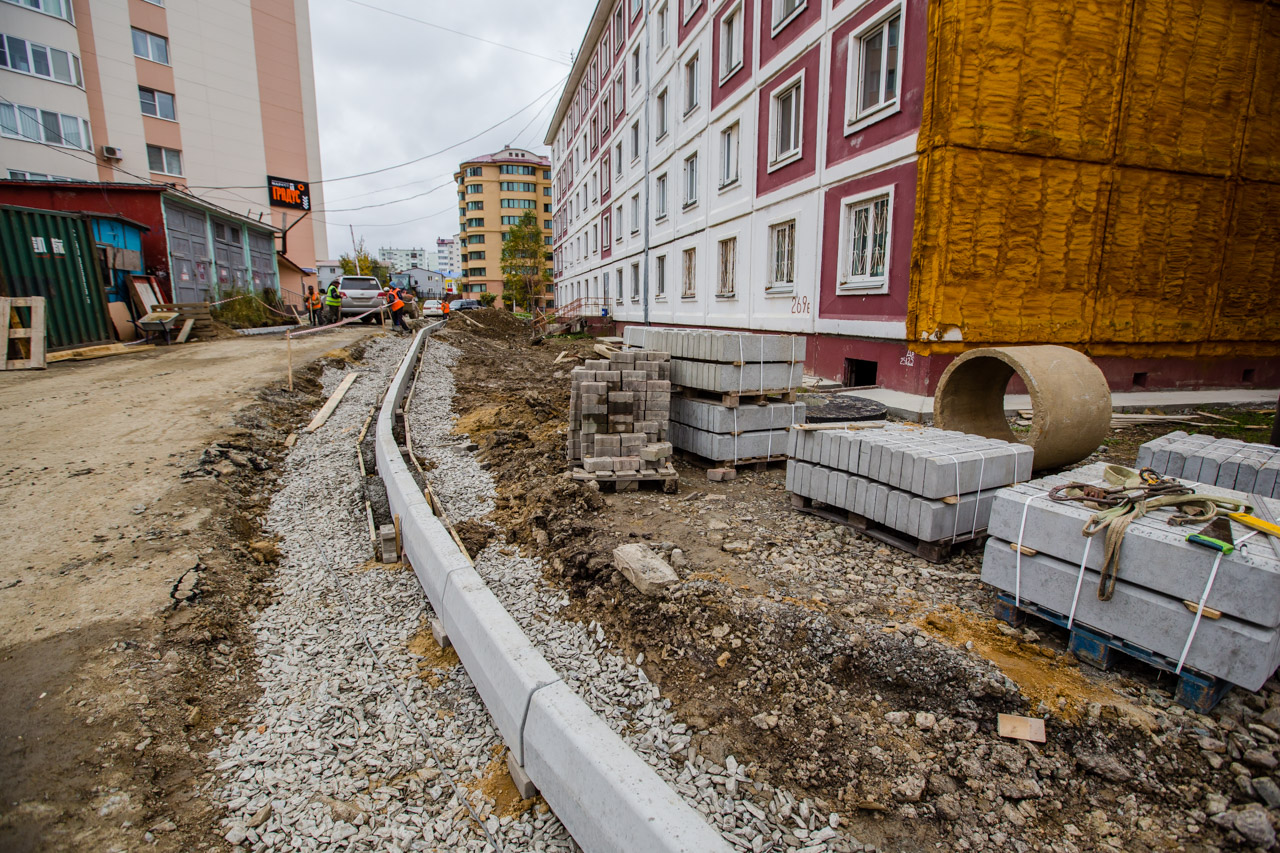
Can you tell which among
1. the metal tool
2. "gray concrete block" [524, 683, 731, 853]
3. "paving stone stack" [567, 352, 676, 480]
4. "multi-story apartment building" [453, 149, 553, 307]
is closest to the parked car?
"paving stone stack" [567, 352, 676, 480]

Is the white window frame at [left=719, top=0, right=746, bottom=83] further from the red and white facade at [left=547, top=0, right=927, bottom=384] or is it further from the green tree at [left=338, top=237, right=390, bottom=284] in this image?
the green tree at [left=338, top=237, right=390, bottom=284]

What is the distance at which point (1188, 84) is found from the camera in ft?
32.7

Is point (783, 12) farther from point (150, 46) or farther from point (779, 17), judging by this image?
point (150, 46)

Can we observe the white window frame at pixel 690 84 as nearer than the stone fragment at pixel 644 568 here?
No

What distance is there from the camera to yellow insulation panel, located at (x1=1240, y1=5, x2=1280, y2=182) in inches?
403

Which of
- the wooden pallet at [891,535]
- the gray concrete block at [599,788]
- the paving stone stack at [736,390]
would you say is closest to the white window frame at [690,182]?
the paving stone stack at [736,390]

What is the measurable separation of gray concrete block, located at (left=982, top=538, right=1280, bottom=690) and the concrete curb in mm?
2537

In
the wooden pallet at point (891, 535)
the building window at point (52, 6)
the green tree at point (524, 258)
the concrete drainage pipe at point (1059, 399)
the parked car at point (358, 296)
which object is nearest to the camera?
the wooden pallet at point (891, 535)

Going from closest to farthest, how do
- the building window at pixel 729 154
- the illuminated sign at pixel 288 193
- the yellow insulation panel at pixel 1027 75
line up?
the yellow insulation panel at pixel 1027 75
the building window at pixel 729 154
the illuminated sign at pixel 288 193

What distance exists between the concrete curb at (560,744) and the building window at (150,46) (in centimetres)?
3464

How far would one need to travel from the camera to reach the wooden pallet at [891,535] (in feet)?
14.5

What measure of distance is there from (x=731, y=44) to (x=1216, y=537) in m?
16.7

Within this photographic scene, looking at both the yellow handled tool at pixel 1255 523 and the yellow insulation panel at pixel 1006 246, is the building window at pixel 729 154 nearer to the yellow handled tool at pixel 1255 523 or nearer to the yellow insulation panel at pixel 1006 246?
the yellow insulation panel at pixel 1006 246

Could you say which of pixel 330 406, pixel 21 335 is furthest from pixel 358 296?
pixel 330 406
